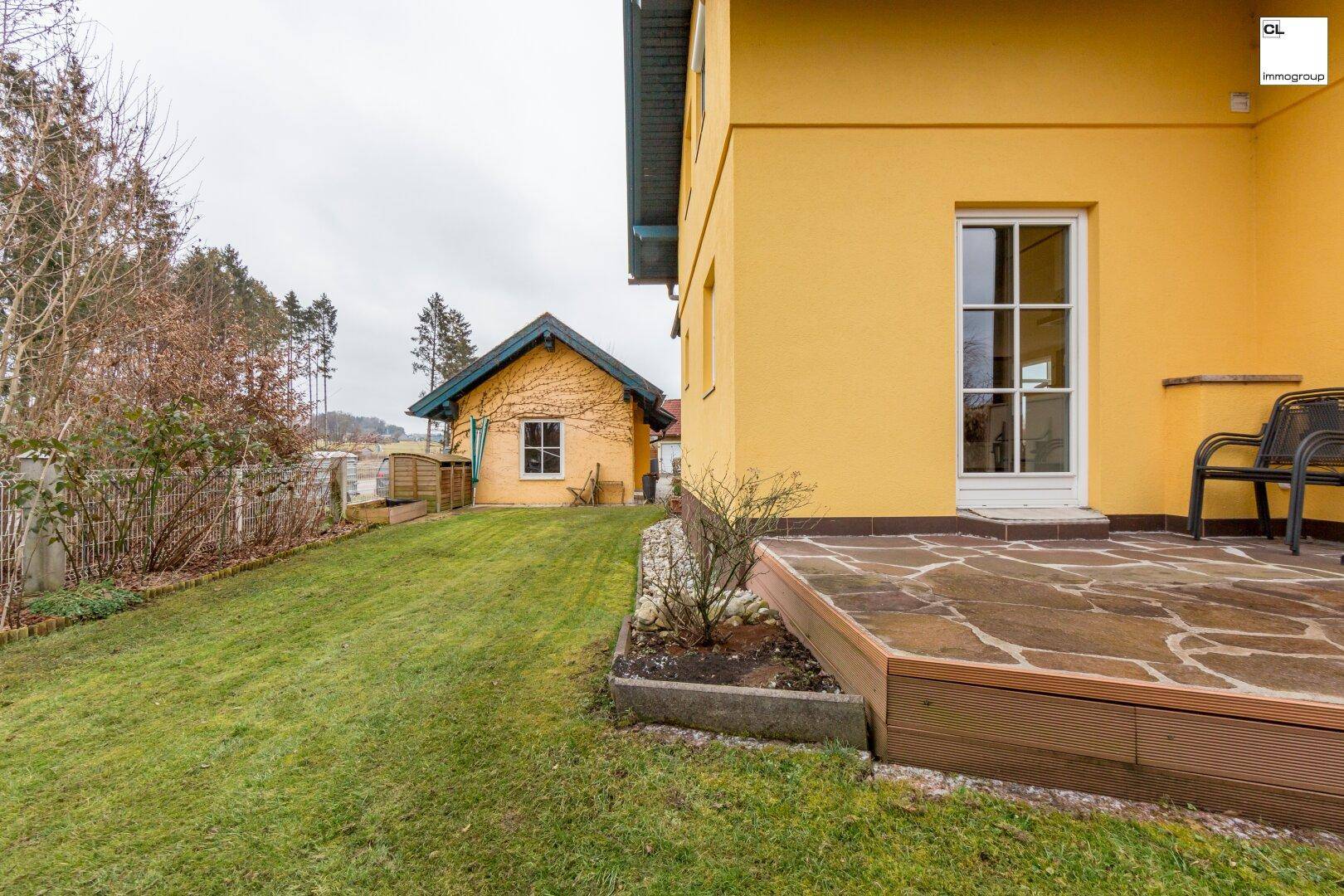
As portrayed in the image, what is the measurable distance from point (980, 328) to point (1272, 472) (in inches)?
71.0

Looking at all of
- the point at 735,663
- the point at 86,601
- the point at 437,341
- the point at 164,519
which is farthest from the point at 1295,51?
the point at 437,341

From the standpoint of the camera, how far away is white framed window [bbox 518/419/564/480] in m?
12.3

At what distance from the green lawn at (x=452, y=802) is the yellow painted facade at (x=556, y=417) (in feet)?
29.7

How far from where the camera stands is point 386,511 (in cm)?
880

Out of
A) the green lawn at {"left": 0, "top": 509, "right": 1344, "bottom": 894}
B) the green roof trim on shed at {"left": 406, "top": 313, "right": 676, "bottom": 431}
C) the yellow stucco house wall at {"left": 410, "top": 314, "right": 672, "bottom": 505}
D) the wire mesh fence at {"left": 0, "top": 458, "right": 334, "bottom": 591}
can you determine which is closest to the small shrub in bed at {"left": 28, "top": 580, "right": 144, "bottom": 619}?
the wire mesh fence at {"left": 0, "top": 458, "right": 334, "bottom": 591}

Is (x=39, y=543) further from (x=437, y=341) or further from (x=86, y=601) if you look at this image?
(x=437, y=341)

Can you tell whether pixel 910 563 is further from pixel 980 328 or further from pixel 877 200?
pixel 877 200

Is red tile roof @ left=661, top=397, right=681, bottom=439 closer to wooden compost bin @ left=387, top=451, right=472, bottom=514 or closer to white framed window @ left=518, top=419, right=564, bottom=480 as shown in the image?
white framed window @ left=518, top=419, right=564, bottom=480

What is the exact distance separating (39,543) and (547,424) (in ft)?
28.8

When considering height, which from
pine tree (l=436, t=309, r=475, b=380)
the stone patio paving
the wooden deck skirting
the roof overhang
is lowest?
Answer: the wooden deck skirting

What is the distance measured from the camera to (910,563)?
2938 mm

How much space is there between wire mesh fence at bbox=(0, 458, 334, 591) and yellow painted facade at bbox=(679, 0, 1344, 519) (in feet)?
17.4

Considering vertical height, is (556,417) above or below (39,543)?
above

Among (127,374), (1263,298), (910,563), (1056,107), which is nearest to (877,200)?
(1056,107)
